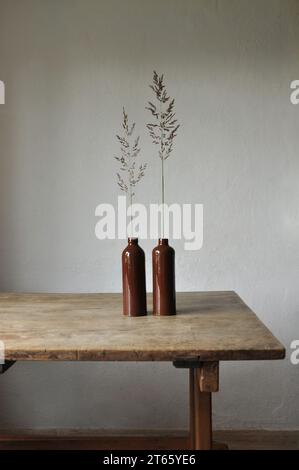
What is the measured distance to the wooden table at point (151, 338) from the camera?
154cm

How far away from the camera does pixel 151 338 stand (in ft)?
5.42

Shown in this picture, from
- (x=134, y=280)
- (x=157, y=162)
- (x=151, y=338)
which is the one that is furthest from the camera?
(x=157, y=162)

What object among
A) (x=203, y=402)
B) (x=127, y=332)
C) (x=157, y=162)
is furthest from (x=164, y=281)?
(x=157, y=162)

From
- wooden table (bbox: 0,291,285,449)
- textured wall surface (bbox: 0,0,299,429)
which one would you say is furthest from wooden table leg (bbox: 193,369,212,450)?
textured wall surface (bbox: 0,0,299,429)

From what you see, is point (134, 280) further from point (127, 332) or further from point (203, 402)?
point (203, 402)

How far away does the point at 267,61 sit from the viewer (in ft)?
9.94

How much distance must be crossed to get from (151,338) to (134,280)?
0.38 m

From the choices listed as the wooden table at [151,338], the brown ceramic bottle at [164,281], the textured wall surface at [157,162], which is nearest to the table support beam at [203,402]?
the wooden table at [151,338]

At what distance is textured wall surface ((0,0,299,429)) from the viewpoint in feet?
9.98

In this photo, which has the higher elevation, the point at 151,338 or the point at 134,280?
the point at 134,280

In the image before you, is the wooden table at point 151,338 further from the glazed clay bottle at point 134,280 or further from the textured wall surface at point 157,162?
the textured wall surface at point 157,162

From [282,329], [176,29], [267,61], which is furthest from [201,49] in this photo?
[282,329]

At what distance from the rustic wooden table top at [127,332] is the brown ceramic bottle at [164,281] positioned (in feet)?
0.16

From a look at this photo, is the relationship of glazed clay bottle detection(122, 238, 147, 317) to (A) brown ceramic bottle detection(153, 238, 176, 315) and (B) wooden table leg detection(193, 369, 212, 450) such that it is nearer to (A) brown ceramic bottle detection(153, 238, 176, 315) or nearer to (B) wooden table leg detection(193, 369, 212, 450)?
(A) brown ceramic bottle detection(153, 238, 176, 315)
